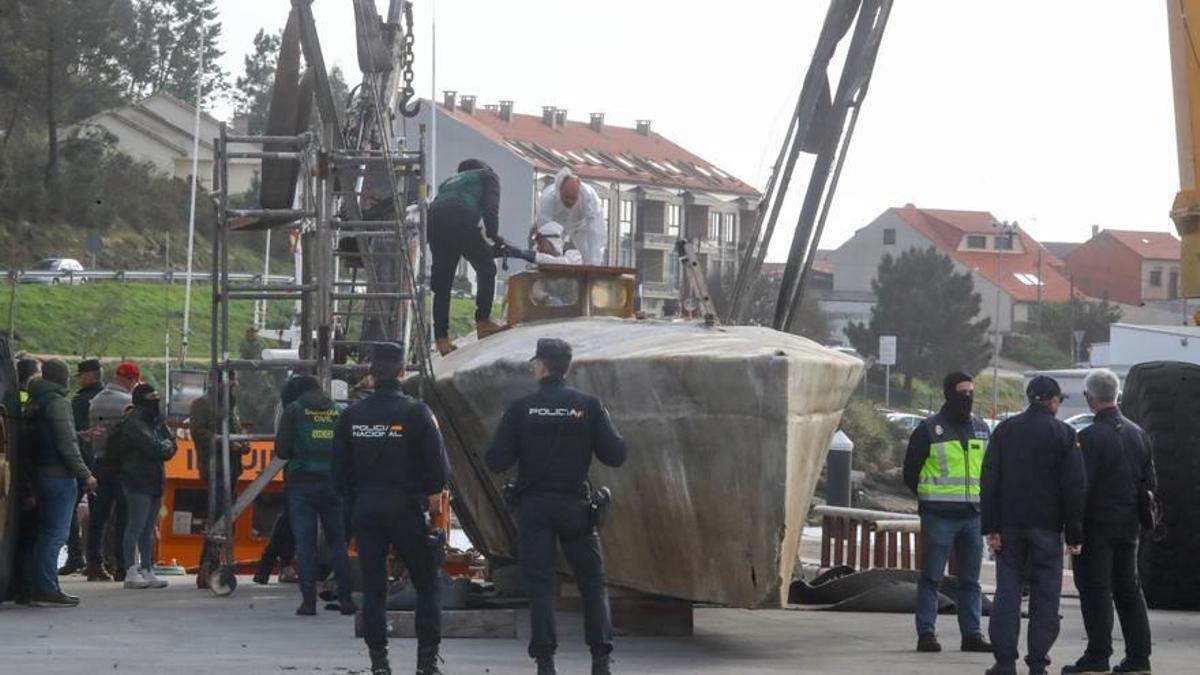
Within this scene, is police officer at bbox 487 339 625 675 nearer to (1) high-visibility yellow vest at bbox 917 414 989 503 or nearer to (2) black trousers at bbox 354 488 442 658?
(2) black trousers at bbox 354 488 442 658

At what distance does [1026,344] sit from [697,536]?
277ft

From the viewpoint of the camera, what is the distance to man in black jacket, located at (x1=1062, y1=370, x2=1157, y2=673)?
514 inches

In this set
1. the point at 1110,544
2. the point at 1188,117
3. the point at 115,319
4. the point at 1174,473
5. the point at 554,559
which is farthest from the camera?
the point at 115,319

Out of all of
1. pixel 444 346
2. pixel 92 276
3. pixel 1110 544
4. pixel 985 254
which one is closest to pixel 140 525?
pixel 444 346

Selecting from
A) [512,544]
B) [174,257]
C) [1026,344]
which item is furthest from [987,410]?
[512,544]

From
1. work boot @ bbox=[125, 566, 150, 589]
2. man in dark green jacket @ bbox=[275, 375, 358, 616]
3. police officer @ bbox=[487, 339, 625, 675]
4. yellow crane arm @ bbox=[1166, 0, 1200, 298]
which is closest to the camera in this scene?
police officer @ bbox=[487, 339, 625, 675]

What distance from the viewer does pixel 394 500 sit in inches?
487

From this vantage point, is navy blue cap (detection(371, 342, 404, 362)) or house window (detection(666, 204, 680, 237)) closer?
navy blue cap (detection(371, 342, 404, 362))

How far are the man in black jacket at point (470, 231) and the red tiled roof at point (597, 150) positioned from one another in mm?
51451

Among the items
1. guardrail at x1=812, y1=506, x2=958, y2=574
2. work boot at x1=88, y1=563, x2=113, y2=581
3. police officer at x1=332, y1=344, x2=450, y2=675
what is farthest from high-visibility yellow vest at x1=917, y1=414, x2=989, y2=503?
work boot at x1=88, y1=563, x2=113, y2=581

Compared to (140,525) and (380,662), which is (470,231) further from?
(380,662)

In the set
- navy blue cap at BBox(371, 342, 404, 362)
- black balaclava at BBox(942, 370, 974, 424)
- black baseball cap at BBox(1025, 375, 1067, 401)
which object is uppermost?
navy blue cap at BBox(371, 342, 404, 362)

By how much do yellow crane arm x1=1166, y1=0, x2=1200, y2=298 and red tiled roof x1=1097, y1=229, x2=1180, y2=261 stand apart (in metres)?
105

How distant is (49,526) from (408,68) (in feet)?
22.9
